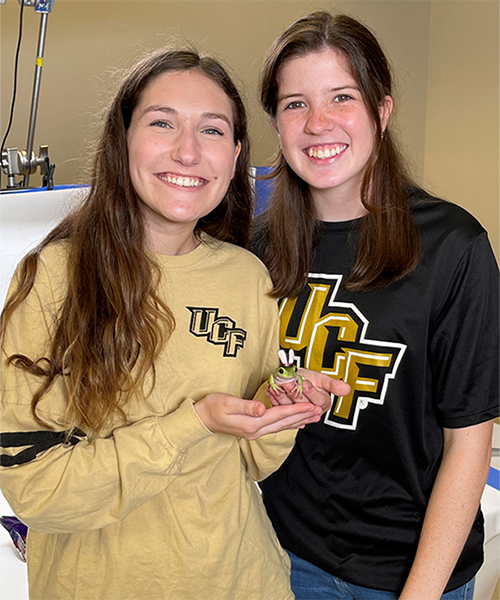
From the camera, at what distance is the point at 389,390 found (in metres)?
1.14

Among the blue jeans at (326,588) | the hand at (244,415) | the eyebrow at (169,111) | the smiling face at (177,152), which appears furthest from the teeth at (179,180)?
the blue jeans at (326,588)

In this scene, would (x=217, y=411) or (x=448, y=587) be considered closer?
(x=217, y=411)

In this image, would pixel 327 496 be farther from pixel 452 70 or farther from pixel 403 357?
pixel 452 70

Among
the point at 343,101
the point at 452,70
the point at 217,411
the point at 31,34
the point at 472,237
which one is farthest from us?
the point at 452,70

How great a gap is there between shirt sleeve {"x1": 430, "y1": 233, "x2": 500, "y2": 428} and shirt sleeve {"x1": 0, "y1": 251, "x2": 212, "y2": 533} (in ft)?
1.40

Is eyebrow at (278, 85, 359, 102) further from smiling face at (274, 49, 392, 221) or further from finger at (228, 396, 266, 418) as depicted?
finger at (228, 396, 266, 418)

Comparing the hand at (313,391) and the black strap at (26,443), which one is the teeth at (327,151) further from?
the black strap at (26,443)

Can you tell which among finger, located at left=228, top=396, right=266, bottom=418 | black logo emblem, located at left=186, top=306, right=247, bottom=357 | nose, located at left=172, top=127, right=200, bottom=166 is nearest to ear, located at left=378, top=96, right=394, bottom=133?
nose, located at left=172, top=127, right=200, bottom=166

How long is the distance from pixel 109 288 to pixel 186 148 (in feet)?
0.85

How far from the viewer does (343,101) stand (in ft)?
3.96

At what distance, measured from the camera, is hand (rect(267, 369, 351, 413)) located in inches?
40.6

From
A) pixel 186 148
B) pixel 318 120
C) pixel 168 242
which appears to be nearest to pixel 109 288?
pixel 168 242

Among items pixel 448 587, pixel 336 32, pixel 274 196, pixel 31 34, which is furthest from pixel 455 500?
pixel 31 34

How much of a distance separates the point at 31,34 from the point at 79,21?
327 mm
